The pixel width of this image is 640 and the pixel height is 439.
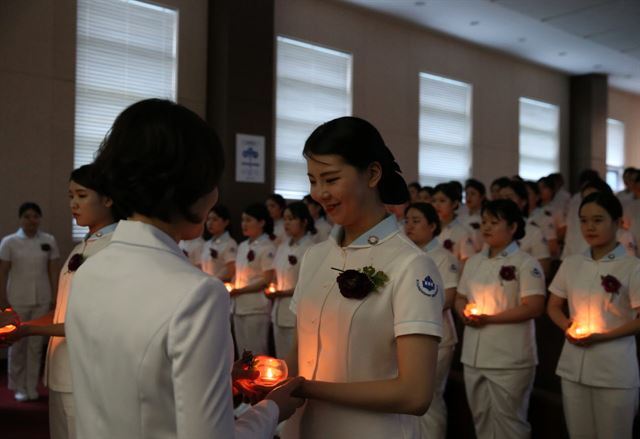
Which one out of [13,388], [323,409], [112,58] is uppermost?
[112,58]

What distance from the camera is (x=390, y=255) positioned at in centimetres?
156

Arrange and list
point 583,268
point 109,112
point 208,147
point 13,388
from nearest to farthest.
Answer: point 208,147 < point 583,268 < point 13,388 < point 109,112

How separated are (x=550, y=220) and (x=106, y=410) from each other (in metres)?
6.83

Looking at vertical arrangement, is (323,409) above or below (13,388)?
above

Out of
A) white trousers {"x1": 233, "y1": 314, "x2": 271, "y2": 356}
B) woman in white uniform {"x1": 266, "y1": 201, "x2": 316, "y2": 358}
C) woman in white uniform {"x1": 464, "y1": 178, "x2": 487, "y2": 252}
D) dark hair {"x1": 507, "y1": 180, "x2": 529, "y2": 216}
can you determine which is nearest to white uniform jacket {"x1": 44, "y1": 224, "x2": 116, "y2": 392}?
woman in white uniform {"x1": 266, "y1": 201, "x2": 316, "y2": 358}

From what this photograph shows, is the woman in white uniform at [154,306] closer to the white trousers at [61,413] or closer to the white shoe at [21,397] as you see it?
the white trousers at [61,413]

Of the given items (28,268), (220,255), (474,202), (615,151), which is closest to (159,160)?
(28,268)

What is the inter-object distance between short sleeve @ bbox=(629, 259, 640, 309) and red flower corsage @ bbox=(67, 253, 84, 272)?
2.67 m

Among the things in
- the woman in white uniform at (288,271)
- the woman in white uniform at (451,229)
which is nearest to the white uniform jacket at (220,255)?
the woman in white uniform at (288,271)

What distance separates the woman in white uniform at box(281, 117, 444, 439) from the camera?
1420mm

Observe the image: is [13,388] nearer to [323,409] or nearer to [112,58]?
[112,58]

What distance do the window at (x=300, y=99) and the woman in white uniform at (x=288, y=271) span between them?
2.87 metres

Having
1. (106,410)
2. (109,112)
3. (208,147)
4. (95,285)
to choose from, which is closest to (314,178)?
(208,147)

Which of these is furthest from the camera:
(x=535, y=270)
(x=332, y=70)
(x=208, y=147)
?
(x=332, y=70)
